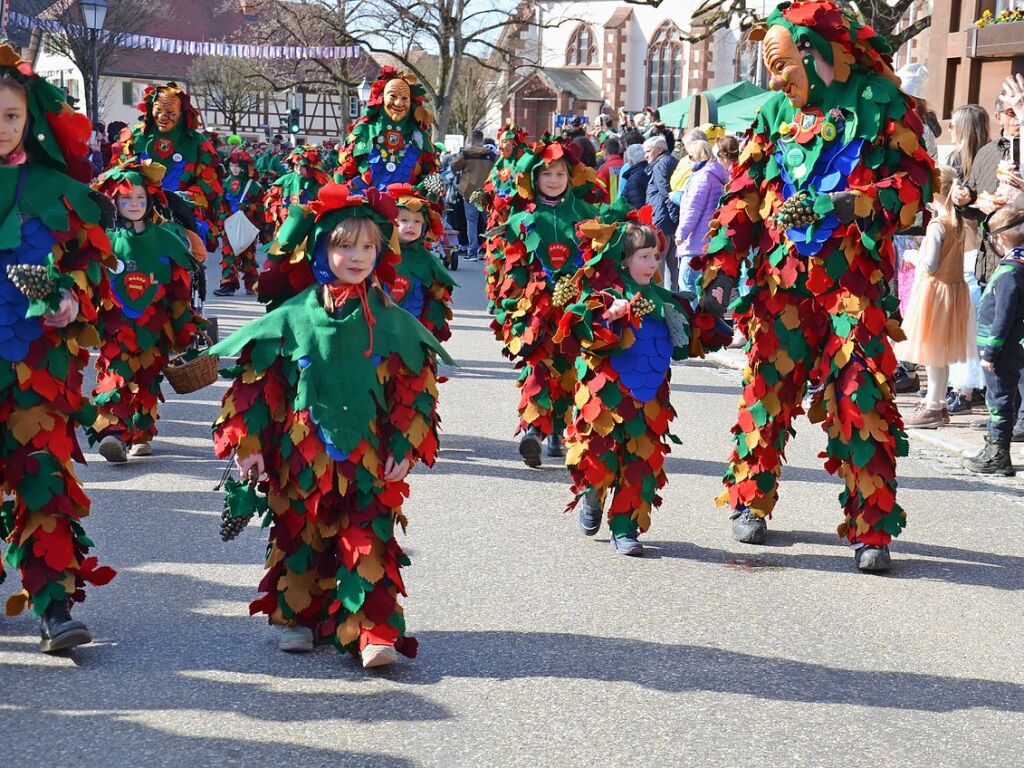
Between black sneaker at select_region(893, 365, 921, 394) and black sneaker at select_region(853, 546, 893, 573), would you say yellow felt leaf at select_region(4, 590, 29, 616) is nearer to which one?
black sneaker at select_region(853, 546, 893, 573)

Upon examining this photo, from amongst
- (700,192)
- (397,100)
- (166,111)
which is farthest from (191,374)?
(700,192)

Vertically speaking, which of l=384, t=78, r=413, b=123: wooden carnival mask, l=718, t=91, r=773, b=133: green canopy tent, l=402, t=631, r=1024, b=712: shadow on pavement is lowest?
l=402, t=631, r=1024, b=712: shadow on pavement

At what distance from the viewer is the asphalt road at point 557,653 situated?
427 centimetres

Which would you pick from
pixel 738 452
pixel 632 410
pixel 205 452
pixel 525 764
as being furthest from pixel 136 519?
pixel 525 764

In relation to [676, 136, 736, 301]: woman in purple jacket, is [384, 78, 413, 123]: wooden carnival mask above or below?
above

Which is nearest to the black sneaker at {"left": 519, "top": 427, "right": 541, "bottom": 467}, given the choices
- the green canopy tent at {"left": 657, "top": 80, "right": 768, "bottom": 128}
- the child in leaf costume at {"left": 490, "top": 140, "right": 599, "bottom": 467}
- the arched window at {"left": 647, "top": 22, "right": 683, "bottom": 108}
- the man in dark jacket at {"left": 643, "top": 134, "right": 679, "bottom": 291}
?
the child in leaf costume at {"left": 490, "top": 140, "right": 599, "bottom": 467}

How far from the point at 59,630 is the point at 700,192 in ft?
32.2

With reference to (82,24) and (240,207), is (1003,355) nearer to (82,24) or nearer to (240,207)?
(240,207)

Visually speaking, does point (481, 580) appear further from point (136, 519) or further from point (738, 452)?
point (136, 519)

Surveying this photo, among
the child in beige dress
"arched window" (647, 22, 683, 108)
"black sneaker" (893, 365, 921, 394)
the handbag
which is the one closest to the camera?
the child in beige dress

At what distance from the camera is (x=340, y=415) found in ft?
15.6

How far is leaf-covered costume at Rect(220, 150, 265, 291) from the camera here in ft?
61.1

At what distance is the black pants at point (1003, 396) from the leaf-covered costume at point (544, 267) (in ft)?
8.25

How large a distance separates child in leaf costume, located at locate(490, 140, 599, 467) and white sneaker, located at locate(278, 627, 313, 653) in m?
3.57
